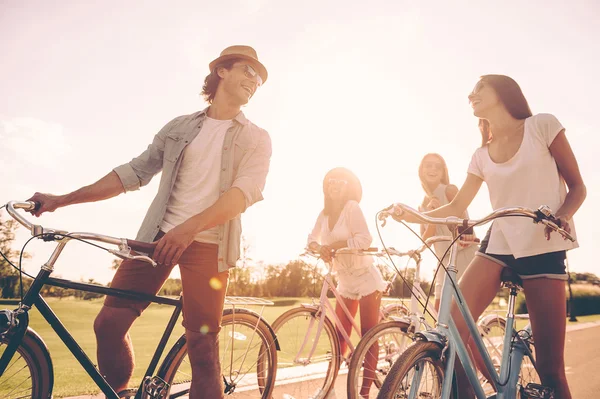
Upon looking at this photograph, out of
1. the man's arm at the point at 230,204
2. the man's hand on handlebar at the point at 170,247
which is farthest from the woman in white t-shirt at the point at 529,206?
the man's hand on handlebar at the point at 170,247

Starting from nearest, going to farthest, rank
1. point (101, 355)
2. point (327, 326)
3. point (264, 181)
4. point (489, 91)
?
point (101, 355) < point (264, 181) < point (489, 91) < point (327, 326)

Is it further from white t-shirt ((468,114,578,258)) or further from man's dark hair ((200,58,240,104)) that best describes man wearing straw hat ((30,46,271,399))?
white t-shirt ((468,114,578,258))

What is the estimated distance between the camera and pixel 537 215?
1.94m

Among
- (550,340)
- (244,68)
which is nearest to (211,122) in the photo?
(244,68)

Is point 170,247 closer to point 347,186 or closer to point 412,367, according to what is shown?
point 412,367

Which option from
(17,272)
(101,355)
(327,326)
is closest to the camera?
(17,272)

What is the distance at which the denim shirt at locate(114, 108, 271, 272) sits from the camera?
7.98ft

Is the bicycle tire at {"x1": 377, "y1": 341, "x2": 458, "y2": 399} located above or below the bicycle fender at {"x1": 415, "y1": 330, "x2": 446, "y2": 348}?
below

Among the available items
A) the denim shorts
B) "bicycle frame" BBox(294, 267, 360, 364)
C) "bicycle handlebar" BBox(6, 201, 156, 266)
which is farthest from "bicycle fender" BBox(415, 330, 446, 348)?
"bicycle frame" BBox(294, 267, 360, 364)

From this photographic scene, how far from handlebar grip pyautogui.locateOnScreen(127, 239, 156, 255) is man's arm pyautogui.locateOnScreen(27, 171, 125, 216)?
0.56 metres

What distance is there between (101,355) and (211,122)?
4.79 feet

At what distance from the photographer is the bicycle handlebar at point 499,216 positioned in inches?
76.0

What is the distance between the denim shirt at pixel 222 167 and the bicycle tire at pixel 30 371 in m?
0.73

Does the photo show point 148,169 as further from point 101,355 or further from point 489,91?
point 489,91
